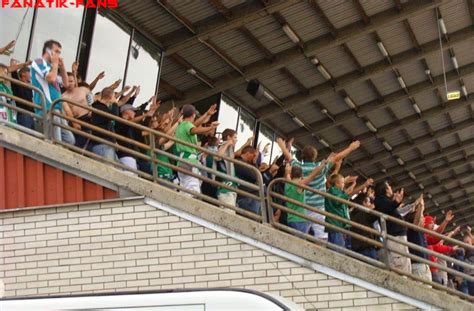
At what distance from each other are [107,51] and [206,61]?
3938 millimetres

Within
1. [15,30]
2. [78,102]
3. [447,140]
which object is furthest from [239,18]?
[447,140]

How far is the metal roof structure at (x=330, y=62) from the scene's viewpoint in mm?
20125

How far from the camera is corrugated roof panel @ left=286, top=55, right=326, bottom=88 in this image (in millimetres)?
23936

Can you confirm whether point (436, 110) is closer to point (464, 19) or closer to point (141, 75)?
point (464, 19)

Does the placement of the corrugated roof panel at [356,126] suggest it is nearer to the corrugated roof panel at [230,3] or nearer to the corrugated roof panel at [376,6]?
the corrugated roof panel at [376,6]

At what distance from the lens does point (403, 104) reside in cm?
3016

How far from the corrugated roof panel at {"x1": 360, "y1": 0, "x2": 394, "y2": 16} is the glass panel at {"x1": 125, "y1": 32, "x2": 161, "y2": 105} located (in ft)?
16.3

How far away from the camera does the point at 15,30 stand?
15648mm

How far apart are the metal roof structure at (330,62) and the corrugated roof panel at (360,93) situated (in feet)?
0.19

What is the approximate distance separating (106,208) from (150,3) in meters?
8.70

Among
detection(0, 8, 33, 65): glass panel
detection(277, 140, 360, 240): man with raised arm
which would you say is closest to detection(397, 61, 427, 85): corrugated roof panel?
detection(0, 8, 33, 65): glass panel

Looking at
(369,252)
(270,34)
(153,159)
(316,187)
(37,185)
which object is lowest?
(369,252)

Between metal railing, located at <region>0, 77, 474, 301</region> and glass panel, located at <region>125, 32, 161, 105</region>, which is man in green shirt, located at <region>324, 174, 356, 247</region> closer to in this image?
metal railing, located at <region>0, 77, 474, 301</region>

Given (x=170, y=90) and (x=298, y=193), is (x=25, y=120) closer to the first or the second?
(x=298, y=193)
